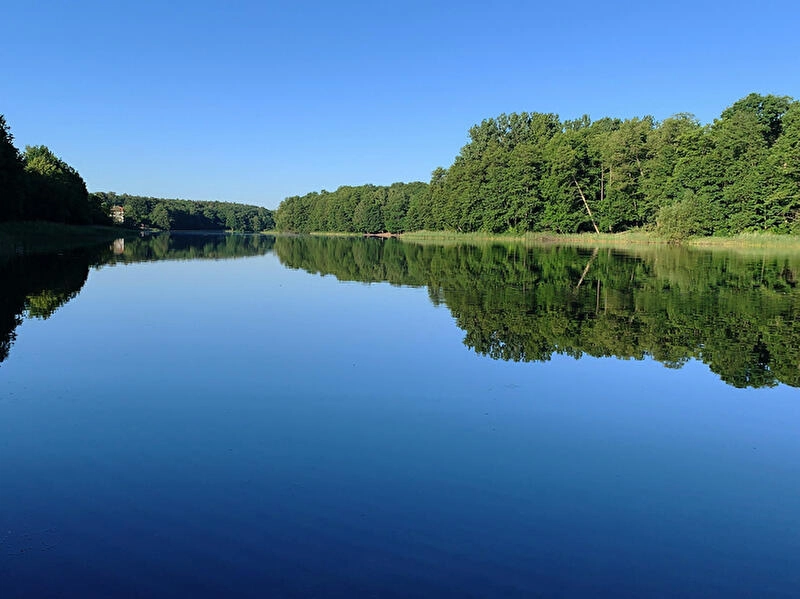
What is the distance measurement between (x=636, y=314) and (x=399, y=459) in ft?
39.9

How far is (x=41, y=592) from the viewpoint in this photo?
384cm

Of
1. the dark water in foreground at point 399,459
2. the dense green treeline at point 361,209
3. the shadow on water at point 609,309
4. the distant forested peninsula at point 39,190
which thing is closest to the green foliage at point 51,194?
the distant forested peninsula at point 39,190

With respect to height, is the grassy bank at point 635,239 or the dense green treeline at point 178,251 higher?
the grassy bank at point 635,239

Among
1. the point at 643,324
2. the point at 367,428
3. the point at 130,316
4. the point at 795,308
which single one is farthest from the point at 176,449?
the point at 795,308

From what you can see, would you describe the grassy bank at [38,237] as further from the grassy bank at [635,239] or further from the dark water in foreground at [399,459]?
the grassy bank at [635,239]

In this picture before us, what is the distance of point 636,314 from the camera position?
1600cm

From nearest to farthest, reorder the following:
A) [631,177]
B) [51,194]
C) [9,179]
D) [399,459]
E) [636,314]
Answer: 1. [399,459]
2. [636,314]
3. [9,179]
4. [51,194]
5. [631,177]

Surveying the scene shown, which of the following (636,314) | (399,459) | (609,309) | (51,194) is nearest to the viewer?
(399,459)

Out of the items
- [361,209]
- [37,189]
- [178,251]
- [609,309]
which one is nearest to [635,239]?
[178,251]

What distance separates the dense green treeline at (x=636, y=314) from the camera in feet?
37.5

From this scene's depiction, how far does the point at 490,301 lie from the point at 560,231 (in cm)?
6660

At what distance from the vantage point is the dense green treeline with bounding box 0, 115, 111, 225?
179 feet

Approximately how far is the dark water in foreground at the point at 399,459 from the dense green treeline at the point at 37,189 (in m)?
51.2

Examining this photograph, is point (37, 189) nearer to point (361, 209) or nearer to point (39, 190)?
point (39, 190)
